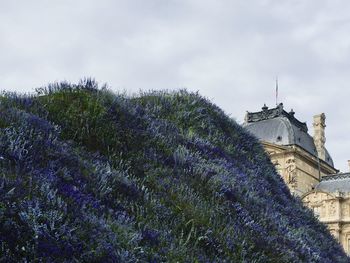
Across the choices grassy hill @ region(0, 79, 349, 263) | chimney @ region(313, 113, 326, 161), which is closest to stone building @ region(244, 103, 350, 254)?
chimney @ region(313, 113, 326, 161)

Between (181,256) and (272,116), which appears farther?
(272,116)

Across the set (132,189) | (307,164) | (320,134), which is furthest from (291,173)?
(132,189)

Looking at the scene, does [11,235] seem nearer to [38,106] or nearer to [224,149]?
[38,106]

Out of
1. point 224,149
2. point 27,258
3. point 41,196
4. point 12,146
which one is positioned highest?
point 224,149

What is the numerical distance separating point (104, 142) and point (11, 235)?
9.80 feet

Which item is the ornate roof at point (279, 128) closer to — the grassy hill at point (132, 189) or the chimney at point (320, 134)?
the chimney at point (320, 134)

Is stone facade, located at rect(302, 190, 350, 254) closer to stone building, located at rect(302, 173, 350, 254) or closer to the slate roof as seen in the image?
stone building, located at rect(302, 173, 350, 254)

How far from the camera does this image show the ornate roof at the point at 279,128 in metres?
60.2

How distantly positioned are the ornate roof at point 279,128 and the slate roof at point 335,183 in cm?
479

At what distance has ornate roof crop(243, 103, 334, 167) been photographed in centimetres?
6019

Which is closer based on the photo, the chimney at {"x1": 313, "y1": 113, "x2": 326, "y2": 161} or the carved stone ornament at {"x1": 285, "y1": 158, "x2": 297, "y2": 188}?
the carved stone ornament at {"x1": 285, "y1": 158, "x2": 297, "y2": 188}

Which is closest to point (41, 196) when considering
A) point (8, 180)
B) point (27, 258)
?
point (8, 180)

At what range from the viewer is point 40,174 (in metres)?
5.16

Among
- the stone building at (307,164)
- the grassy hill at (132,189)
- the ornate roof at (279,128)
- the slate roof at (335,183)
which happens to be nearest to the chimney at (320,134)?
the stone building at (307,164)
